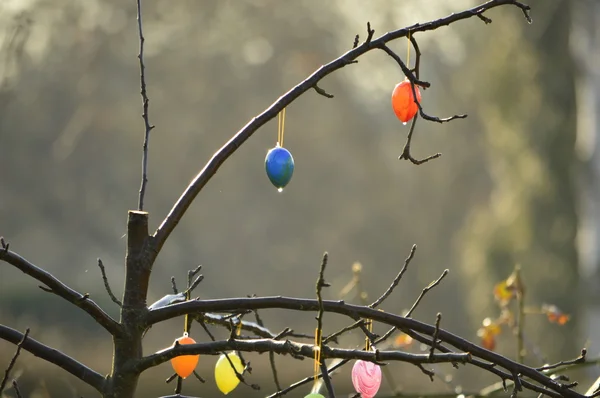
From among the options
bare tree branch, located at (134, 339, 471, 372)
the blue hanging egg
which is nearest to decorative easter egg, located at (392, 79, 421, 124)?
the blue hanging egg

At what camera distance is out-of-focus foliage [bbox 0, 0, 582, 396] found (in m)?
8.37

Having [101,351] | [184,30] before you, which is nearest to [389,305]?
[101,351]

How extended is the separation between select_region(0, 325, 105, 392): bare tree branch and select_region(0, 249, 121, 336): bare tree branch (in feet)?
0.23

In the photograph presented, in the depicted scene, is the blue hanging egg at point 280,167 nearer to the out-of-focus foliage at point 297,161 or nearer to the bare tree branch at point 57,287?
the bare tree branch at point 57,287

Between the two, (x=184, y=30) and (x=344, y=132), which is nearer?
(x=184, y=30)

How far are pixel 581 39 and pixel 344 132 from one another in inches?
151

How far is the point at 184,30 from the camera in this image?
9.92 metres

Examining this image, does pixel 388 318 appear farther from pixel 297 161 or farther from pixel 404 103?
pixel 297 161

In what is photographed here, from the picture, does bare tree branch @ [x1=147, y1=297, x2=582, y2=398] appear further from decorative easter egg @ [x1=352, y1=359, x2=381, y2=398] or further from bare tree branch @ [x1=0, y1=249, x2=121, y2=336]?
decorative easter egg @ [x1=352, y1=359, x2=381, y2=398]

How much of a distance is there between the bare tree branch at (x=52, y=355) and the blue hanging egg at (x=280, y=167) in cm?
54

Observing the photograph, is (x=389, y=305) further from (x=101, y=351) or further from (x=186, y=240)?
→ (x=101, y=351)

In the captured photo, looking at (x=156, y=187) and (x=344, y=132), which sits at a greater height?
(x=344, y=132)

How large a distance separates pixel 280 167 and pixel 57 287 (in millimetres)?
568

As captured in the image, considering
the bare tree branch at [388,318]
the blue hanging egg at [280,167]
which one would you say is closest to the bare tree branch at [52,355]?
the bare tree branch at [388,318]
